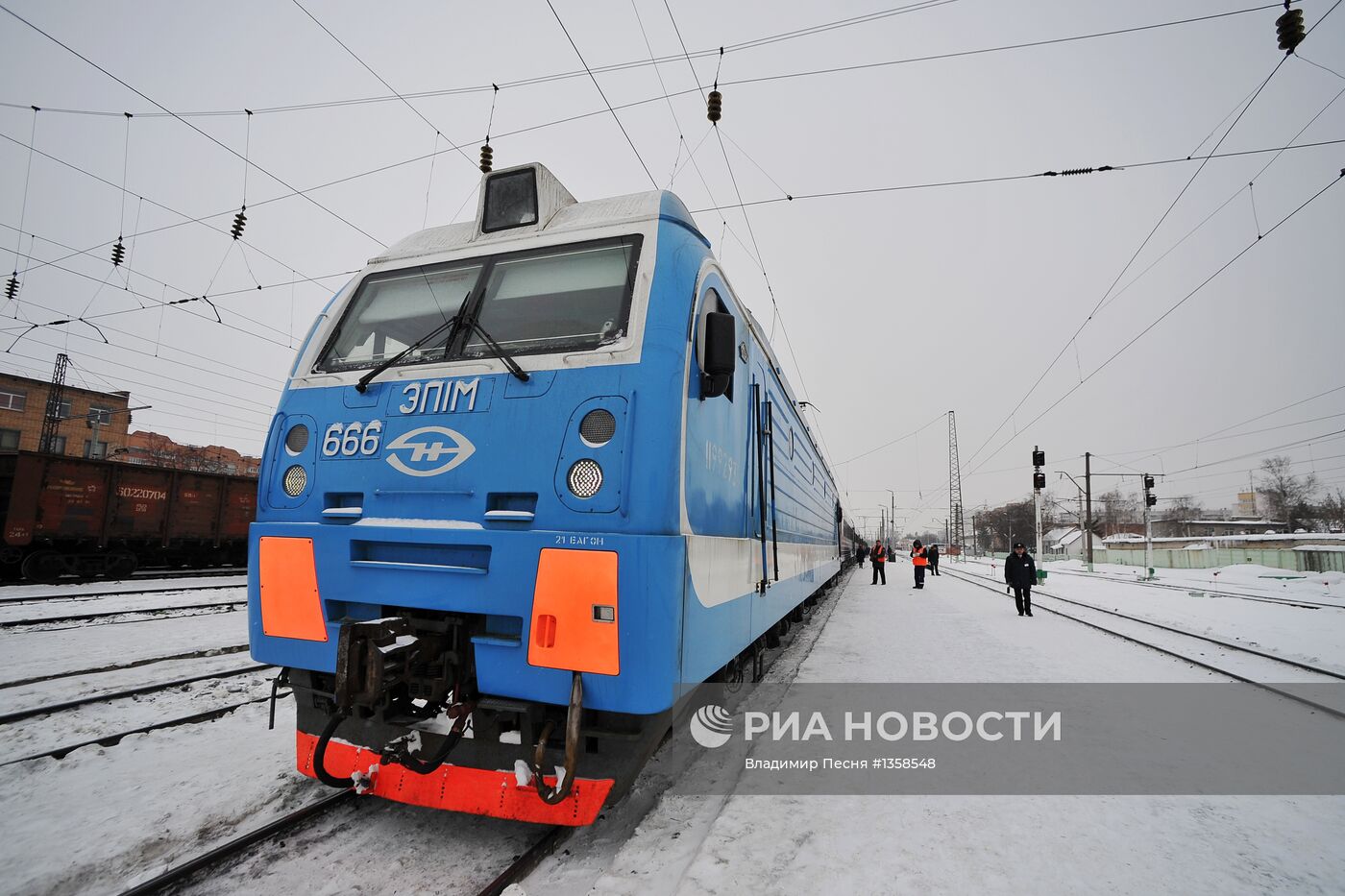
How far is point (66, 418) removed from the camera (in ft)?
119

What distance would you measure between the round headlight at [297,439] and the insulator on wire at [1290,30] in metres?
8.95

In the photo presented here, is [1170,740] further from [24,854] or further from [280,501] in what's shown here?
[24,854]

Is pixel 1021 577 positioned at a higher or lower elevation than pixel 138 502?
Result: lower

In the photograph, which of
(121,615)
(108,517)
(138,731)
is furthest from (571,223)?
(108,517)

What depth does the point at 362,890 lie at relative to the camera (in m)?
2.72

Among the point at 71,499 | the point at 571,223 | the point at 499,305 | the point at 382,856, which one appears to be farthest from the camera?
the point at 71,499

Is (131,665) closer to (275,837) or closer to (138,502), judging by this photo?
(275,837)

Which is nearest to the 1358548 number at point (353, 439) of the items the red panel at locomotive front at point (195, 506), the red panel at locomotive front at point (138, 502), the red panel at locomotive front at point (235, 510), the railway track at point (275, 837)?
the railway track at point (275, 837)

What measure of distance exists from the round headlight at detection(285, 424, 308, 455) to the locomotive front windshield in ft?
1.44

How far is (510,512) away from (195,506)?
1831cm

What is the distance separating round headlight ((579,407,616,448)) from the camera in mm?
2904

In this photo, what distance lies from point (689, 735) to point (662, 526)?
9.60 ft

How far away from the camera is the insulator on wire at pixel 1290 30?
566 cm

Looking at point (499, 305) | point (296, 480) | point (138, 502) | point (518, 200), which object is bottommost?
point (138, 502)
